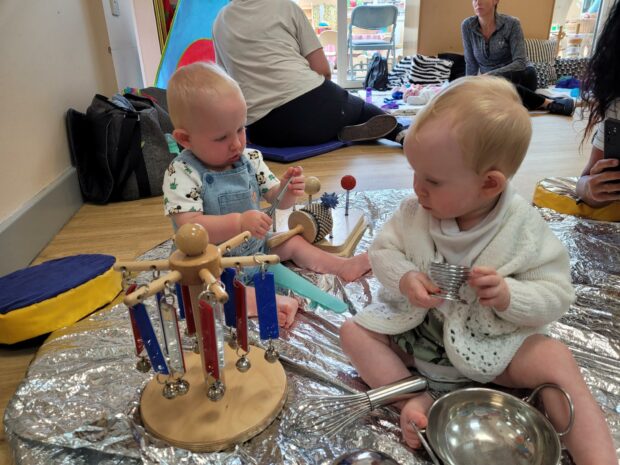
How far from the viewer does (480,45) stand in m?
2.89

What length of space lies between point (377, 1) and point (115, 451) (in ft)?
14.1

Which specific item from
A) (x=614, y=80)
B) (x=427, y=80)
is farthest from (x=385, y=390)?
(x=427, y=80)

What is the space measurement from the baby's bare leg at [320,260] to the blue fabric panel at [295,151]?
37.0 inches

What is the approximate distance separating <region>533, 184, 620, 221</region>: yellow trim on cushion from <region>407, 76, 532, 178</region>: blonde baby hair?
0.74m

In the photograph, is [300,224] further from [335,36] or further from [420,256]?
[335,36]

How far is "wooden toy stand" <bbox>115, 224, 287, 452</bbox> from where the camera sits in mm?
452

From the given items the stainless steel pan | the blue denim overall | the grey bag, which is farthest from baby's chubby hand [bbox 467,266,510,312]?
the grey bag

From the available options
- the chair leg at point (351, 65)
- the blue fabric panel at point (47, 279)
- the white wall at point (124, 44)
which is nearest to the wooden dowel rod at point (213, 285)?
the blue fabric panel at point (47, 279)

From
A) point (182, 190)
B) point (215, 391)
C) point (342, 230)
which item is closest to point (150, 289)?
point (215, 391)

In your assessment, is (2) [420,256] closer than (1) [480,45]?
Yes

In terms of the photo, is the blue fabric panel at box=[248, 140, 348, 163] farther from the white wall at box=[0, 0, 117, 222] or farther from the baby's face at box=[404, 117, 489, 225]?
the baby's face at box=[404, 117, 489, 225]

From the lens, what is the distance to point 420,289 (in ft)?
1.76

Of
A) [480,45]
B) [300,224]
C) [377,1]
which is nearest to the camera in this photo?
[300,224]

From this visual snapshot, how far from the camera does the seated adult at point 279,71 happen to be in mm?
1806
